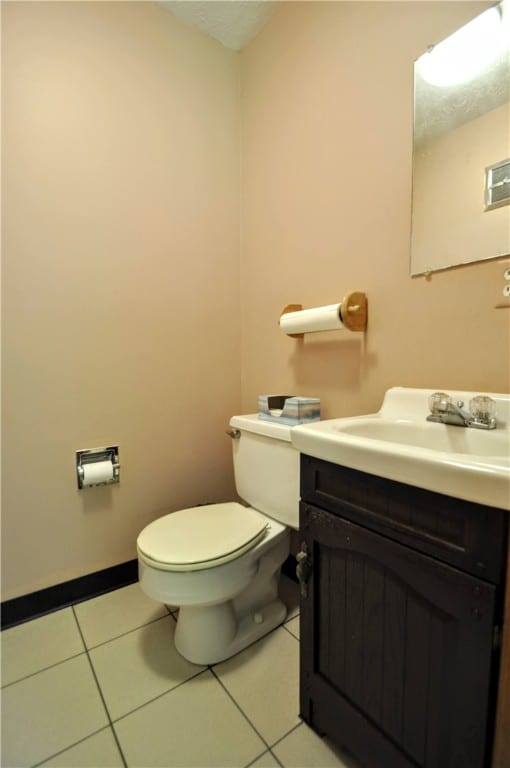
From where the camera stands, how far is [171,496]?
1512 mm

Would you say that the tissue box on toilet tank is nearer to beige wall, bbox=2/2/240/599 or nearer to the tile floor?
beige wall, bbox=2/2/240/599

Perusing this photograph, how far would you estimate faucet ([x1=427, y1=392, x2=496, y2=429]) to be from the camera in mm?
775

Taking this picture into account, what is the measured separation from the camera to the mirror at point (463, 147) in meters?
0.81

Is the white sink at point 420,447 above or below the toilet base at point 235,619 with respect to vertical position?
above

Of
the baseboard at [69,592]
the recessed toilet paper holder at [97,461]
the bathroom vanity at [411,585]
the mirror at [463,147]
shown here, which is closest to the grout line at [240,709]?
the bathroom vanity at [411,585]

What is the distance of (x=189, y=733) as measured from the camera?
86 centimetres

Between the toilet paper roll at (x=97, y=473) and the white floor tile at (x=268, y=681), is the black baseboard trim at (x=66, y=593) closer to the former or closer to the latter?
the toilet paper roll at (x=97, y=473)

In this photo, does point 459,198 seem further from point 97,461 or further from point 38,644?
point 38,644

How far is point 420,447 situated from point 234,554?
0.59m

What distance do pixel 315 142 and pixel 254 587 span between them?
5.26 feet

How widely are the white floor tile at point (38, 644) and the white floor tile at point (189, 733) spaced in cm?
35

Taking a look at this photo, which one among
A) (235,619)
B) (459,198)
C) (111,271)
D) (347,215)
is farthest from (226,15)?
(235,619)

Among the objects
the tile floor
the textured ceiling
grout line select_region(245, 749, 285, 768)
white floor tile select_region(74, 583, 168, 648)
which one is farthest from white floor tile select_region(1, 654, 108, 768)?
the textured ceiling

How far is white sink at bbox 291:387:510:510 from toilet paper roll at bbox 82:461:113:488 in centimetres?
87
